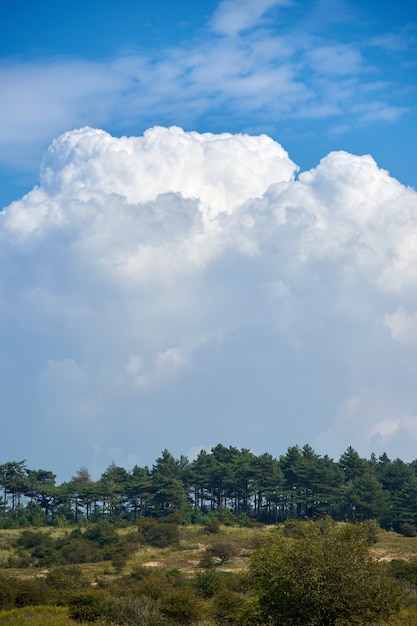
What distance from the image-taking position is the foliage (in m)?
29.2

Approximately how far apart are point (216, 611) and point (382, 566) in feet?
43.6

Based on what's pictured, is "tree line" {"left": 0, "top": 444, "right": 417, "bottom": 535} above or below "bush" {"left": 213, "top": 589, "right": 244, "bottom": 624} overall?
above

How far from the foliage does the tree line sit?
67.4 metres

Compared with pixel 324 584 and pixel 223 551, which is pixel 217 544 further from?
pixel 324 584

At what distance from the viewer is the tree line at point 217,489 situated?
102 m

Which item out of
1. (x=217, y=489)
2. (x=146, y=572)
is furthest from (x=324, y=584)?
(x=217, y=489)

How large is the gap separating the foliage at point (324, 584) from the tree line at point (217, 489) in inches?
2652

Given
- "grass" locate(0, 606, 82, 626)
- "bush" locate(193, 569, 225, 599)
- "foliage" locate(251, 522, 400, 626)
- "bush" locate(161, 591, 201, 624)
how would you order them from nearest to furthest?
"foliage" locate(251, 522, 400, 626) < "grass" locate(0, 606, 82, 626) < "bush" locate(161, 591, 201, 624) < "bush" locate(193, 569, 225, 599)

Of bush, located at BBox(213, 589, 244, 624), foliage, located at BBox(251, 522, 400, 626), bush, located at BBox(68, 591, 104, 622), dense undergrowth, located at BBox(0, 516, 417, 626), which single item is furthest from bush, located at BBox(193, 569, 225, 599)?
foliage, located at BBox(251, 522, 400, 626)

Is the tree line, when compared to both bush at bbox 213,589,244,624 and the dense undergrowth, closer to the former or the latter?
the dense undergrowth

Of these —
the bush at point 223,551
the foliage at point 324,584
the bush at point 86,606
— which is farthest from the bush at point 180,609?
the bush at point 223,551

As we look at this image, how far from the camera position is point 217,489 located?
114438 millimetres

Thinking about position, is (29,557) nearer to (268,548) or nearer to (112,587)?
(112,587)

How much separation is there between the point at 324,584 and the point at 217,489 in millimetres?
86968
